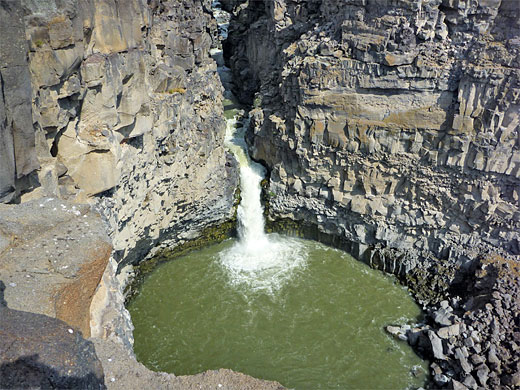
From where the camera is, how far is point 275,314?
1752 centimetres

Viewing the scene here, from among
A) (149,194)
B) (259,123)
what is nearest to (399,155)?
(259,123)

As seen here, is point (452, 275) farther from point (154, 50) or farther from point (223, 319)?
point (154, 50)

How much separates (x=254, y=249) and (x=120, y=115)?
387 inches

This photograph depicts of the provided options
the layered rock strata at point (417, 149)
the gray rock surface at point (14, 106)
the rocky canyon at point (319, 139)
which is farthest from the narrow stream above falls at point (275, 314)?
the gray rock surface at point (14, 106)

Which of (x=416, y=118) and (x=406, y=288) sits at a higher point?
(x=416, y=118)

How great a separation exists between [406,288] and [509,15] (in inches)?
459

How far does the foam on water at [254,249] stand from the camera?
19.4 meters

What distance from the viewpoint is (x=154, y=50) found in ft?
58.0

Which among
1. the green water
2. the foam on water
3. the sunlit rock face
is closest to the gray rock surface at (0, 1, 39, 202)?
the sunlit rock face

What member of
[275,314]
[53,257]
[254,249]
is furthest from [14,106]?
[254,249]

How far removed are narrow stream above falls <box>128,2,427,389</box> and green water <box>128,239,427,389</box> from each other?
38mm

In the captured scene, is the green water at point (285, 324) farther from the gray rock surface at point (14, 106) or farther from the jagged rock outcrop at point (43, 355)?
the jagged rock outcrop at point (43, 355)

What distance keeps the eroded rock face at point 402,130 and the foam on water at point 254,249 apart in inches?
44.8

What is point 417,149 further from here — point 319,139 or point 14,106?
point 14,106
